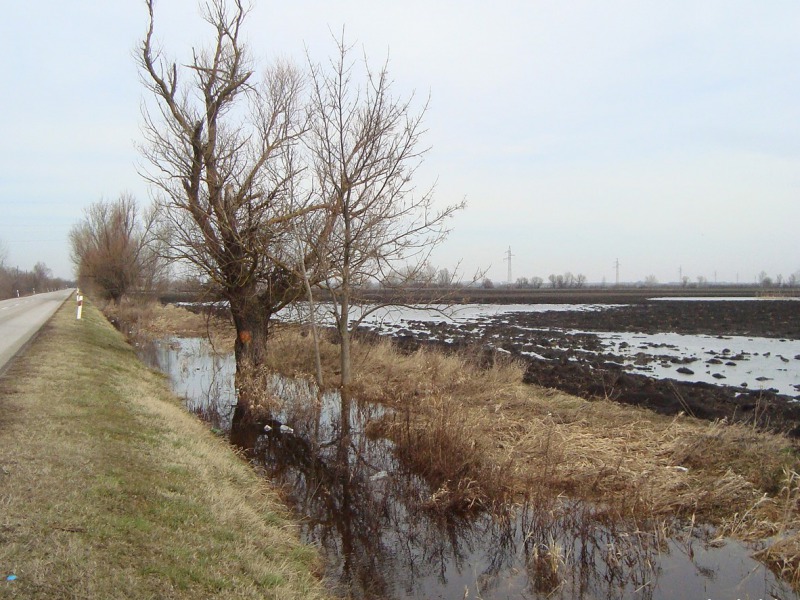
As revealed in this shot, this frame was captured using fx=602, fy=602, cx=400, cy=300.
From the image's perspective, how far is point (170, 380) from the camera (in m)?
16.5

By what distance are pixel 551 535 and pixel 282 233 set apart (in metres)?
9.42

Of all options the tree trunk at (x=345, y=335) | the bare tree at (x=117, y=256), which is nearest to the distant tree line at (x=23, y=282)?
the bare tree at (x=117, y=256)

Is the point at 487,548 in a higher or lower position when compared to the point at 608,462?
lower

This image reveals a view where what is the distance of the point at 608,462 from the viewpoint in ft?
27.6

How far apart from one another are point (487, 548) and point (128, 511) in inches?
147

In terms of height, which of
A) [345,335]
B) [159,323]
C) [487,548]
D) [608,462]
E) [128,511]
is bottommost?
[487,548]

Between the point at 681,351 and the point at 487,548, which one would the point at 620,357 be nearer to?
the point at 681,351

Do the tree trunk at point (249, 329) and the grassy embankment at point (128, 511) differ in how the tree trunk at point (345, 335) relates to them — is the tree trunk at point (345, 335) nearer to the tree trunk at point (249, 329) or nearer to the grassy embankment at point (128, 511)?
the tree trunk at point (249, 329)

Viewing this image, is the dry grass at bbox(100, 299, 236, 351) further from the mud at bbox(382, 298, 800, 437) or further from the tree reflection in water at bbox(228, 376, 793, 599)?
the tree reflection in water at bbox(228, 376, 793, 599)

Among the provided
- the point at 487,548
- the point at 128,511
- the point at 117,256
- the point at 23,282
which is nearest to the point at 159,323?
the point at 117,256

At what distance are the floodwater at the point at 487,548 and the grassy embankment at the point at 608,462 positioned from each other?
250mm

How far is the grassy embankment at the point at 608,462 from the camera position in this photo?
6.96 metres

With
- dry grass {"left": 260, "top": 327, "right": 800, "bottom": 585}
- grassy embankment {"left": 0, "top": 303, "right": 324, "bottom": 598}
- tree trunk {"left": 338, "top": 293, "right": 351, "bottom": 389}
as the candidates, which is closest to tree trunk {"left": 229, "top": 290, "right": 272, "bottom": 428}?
tree trunk {"left": 338, "top": 293, "right": 351, "bottom": 389}

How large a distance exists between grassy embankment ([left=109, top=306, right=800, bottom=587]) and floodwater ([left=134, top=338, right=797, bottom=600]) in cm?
25
